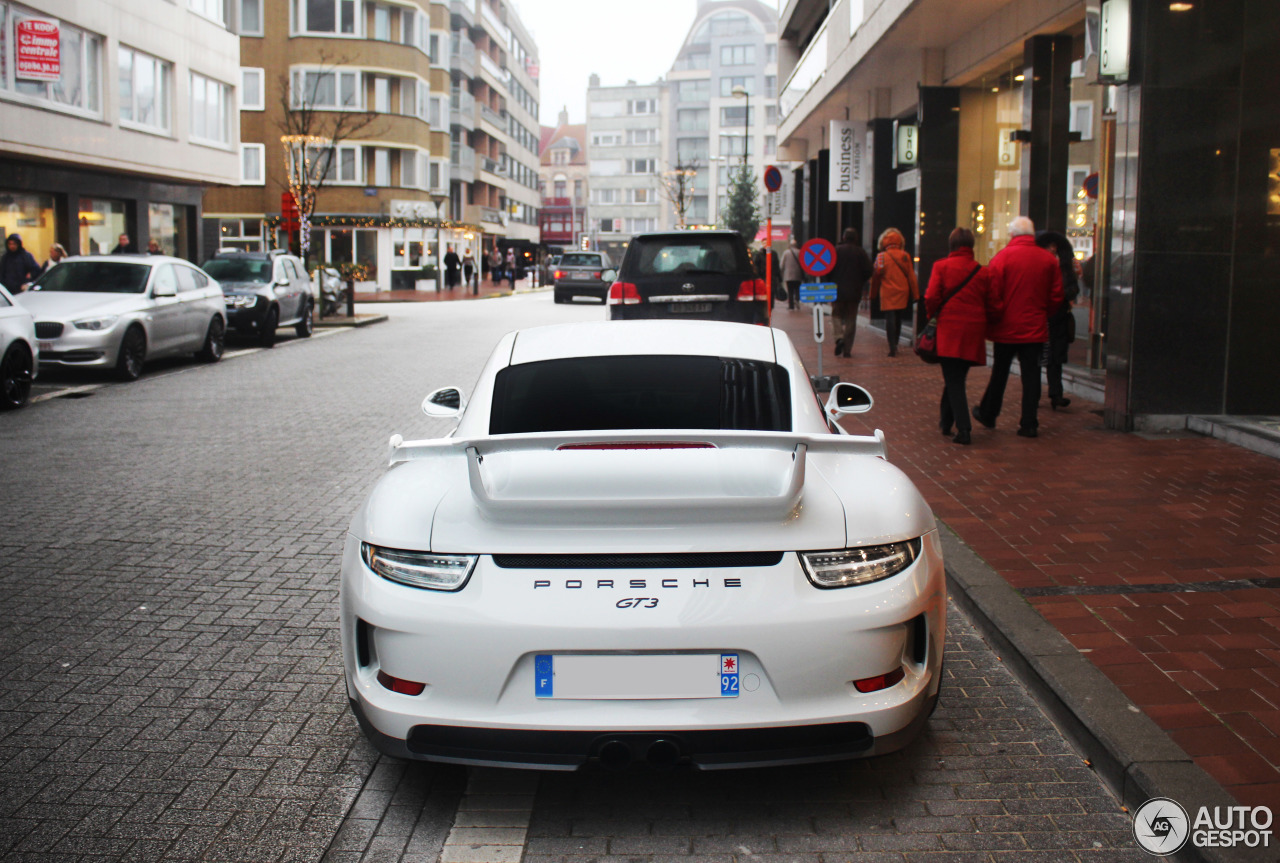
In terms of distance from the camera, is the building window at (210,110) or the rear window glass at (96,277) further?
the building window at (210,110)

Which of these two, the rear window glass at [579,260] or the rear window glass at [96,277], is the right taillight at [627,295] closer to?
the rear window glass at [96,277]

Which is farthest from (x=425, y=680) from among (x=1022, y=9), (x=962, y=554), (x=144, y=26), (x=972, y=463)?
(x=144, y=26)

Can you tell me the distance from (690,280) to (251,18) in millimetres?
46052

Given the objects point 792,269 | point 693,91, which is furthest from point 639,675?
point 693,91

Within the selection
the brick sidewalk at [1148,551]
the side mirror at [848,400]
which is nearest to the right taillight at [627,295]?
the brick sidewalk at [1148,551]

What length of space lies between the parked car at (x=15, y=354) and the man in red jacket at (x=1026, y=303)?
31.8 ft

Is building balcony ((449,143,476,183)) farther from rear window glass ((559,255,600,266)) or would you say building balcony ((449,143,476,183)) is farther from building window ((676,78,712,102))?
building window ((676,78,712,102))

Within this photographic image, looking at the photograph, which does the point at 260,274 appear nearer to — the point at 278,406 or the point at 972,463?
the point at 278,406

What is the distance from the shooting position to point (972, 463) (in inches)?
347

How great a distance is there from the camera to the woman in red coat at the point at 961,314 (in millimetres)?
9594

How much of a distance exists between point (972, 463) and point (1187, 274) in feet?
9.60

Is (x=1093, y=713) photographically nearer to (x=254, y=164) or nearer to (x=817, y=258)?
(x=817, y=258)

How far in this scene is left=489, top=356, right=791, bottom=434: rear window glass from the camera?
4141 mm

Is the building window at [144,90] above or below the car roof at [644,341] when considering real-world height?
above
